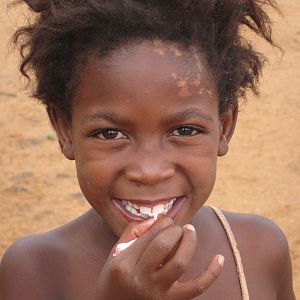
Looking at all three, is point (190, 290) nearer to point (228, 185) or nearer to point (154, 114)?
point (154, 114)

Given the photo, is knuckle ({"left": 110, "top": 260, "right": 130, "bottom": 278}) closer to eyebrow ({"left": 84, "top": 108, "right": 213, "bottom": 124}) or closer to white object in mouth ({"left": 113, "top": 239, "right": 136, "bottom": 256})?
white object in mouth ({"left": 113, "top": 239, "right": 136, "bottom": 256})

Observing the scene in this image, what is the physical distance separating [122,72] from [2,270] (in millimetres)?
766

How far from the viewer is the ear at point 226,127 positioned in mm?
1952

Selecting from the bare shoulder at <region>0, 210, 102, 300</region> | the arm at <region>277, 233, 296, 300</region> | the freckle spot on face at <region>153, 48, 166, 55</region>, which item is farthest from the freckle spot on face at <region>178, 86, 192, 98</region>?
the arm at <region>277, 233, 296, 300</region>

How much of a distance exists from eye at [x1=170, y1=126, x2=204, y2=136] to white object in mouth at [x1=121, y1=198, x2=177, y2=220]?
17 cm

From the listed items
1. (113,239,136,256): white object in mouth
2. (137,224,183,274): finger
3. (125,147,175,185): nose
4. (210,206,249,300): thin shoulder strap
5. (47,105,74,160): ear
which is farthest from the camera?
(210,206,249,300): thin shoulder strap

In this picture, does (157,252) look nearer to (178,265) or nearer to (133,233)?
(178,265)

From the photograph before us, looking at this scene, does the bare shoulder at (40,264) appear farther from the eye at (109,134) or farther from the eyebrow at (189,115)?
the eyebrow at (189,115)

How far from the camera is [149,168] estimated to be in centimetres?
165

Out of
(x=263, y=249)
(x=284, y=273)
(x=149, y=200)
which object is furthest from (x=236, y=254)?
(x=149, y=200)

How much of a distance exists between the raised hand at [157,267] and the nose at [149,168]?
6.7 inches

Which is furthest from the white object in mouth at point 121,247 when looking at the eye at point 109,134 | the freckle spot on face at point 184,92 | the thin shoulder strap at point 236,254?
the thin shoulder strap at point 236,254

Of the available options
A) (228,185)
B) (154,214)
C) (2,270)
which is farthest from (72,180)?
(154,214)

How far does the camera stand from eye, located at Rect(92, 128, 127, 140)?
1699mm
